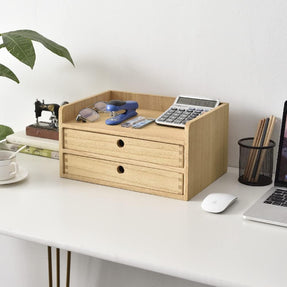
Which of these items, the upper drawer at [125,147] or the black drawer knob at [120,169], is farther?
the black drawer knob at [120,169]

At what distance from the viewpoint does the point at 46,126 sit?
193 cm

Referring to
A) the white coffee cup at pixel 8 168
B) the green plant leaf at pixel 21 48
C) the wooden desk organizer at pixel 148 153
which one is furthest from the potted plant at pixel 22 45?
the white coffee cup at pixel 8 168

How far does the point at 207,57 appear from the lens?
1751 mm

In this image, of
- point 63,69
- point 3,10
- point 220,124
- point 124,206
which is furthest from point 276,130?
point 3,10

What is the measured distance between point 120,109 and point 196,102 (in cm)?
22

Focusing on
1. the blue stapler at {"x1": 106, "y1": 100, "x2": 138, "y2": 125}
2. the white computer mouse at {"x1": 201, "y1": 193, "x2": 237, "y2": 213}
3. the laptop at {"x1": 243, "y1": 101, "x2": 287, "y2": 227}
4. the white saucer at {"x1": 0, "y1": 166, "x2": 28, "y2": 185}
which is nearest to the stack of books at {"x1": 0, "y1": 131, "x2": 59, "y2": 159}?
the white saucer at {"x1": 0, "y1": 166, "x2": 28, "y2": 185}

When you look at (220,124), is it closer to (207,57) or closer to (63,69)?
(207,57)

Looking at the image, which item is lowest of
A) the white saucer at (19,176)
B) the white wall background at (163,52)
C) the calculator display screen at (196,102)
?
the white saucer at (19,176)

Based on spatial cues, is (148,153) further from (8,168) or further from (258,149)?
(8,168)

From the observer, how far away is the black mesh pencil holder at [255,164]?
1630 mm

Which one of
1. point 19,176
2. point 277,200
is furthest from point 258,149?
point 19,176

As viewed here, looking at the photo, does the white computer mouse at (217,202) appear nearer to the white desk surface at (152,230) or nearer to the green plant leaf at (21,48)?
the white desk surface at (152,230)

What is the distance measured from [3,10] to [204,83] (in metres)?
0.79

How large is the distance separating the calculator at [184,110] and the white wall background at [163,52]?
3.1 inches
